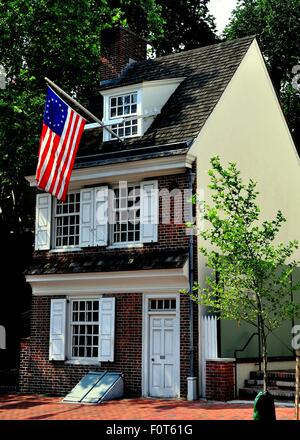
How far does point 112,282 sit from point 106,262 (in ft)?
1.88

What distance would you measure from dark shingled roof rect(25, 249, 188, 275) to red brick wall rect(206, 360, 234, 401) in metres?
2.68

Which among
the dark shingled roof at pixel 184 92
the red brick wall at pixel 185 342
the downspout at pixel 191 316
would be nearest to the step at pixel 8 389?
the red brick wall at pixel 185 342

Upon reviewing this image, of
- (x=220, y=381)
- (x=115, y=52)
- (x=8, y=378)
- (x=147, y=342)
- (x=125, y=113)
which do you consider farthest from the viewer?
(x=115, y=52)

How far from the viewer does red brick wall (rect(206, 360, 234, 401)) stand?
18.0 m

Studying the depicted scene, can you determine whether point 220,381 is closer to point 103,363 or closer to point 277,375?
point 277,375

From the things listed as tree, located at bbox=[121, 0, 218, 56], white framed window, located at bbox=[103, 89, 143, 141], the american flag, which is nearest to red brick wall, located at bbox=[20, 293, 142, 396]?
the american flag

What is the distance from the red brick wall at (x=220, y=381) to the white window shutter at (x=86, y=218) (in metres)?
5.21

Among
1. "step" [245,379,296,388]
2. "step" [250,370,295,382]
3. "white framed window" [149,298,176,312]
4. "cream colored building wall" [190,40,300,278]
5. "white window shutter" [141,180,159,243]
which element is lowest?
"step" [245,379,296,388]

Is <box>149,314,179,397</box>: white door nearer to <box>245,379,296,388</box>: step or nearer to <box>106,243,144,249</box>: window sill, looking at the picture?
<box>245,379,296,388</box>: step

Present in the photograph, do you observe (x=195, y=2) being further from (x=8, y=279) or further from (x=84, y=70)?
(x=8, y=279)

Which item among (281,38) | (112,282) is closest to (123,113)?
(112,282)

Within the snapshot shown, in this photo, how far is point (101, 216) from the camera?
2112cm

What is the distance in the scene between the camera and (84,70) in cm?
2622

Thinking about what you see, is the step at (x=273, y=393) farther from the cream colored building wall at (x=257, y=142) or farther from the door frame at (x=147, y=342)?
the cream colored building wall at (x=257, y=142)
